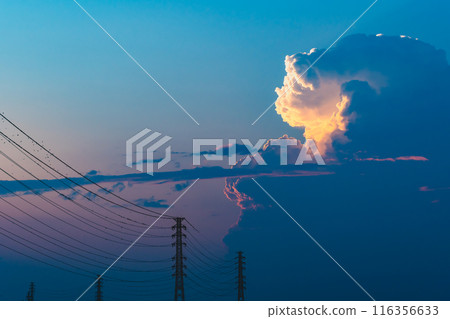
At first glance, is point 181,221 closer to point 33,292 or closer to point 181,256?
point 181,256

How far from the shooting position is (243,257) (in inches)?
3755

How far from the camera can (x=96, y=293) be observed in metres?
83.7

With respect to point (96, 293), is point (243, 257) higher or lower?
higher

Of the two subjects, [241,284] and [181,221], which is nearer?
[181,221]
